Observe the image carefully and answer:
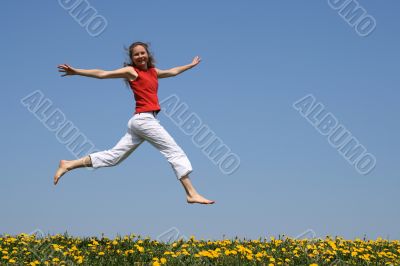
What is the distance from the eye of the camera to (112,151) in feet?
26.8

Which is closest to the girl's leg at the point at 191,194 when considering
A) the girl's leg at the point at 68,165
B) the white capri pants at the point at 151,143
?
the white capri pants at the point at 151,143

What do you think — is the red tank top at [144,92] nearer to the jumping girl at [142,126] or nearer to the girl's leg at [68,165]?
the jumping girl at [142,126]

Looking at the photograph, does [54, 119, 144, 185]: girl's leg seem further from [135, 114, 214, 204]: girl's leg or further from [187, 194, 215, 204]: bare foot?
[187, 194, 215, 204]: bare foot

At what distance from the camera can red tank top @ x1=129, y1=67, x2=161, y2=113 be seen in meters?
7.97

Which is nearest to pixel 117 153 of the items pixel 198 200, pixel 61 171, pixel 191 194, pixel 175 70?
pixel 61 171

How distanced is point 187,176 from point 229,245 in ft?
4.81

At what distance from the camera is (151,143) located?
8.05 metres

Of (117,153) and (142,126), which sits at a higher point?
(142,126)

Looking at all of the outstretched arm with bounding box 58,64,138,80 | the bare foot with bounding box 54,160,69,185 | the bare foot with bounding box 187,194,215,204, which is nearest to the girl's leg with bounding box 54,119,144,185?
the bare foot with bounding box 54,160,69,185

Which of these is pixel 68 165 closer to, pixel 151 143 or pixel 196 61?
pixel 151 143

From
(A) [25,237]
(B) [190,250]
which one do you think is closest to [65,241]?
(A) [25,237]

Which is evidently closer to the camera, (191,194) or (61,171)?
(191,194)

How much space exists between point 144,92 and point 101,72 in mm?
712

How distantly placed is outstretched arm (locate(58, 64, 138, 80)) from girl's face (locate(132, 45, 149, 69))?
202 mm
